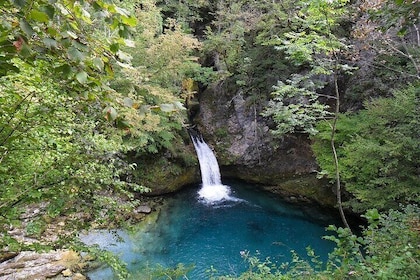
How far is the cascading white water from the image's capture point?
11.6 meters

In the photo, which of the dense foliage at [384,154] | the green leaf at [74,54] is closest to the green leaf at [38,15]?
the green leaf at [74,54]

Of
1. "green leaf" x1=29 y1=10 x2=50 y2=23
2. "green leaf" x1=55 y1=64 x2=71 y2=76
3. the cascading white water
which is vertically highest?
"green leaf" x1=29 y1=10 x2=50 y2=23

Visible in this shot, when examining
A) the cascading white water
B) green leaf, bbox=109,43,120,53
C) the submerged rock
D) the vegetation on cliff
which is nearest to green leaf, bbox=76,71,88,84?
the vegetation on cliff

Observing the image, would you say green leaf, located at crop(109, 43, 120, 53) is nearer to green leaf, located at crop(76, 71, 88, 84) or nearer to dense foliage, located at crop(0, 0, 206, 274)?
dense foliage, located at crop(0, 0, 206, 274)

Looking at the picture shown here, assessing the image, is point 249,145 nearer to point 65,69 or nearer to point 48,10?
point 65,69

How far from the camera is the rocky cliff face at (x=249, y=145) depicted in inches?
444

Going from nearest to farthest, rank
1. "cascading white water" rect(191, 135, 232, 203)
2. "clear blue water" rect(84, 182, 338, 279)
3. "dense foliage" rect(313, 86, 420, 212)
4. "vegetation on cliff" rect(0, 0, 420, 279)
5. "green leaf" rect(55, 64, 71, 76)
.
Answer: "green leaf" rect(55, 64, 71, 76), "vegetation on cliff" rect(0, 0, 420, 279), "dense foliage" rect(313, 86, 420, 212), "clear blue water" rect(84, 182, 338, 279), "cascading white water" rect(191, 135, 232, 203)

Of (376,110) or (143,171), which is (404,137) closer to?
(376,110)

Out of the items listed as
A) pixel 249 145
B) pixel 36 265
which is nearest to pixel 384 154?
pixel 249 145

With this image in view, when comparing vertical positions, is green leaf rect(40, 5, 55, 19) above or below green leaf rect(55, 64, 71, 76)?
above

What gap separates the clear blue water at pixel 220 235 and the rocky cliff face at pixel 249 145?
88 centimetres

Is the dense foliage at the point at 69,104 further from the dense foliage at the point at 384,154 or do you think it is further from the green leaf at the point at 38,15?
the dense foliage at the point at 384,154

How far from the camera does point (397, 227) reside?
4.42 meters

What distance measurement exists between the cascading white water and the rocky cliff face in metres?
0.35
